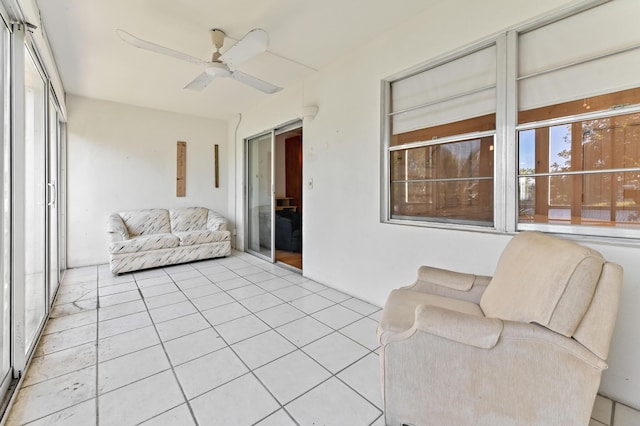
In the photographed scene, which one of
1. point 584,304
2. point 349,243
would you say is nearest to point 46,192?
point 349,243

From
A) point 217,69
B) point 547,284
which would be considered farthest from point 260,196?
point 547,284

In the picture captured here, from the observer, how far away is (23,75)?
66.1 inches

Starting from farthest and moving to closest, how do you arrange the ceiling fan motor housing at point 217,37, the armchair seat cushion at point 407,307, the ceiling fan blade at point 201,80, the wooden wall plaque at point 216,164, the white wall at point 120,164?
1. the wooden wall plaque at point 216,164
2. the white wall at point 120,164
3. the ceiling fan blade at point 201,80
4. the ceiling fan motor housing at point 217,37
5. the armchair seat cushion at point 407,307

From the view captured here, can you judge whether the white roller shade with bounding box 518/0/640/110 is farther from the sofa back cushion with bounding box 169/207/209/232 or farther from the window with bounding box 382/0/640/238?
the sofa back cushion with bounding box 169/207/209/232

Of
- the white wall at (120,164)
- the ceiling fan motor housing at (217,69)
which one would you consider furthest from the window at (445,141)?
the white wall at (120,164)

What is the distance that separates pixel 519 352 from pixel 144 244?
14.3 feet

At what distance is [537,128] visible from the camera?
6.01 feet

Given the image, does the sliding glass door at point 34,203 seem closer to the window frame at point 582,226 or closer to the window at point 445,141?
the window at point 445,141

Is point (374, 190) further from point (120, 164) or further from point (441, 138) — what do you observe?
point (120, 164)

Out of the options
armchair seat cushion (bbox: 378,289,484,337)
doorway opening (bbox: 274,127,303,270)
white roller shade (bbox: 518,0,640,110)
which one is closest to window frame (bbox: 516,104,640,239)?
white roller shade (bbox: 518,0,640,110)

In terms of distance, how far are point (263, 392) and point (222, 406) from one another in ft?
0.73

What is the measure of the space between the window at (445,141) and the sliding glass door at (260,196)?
7.55 feet

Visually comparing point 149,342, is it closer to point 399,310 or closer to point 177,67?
point 399,310

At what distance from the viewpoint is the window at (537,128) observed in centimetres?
156
